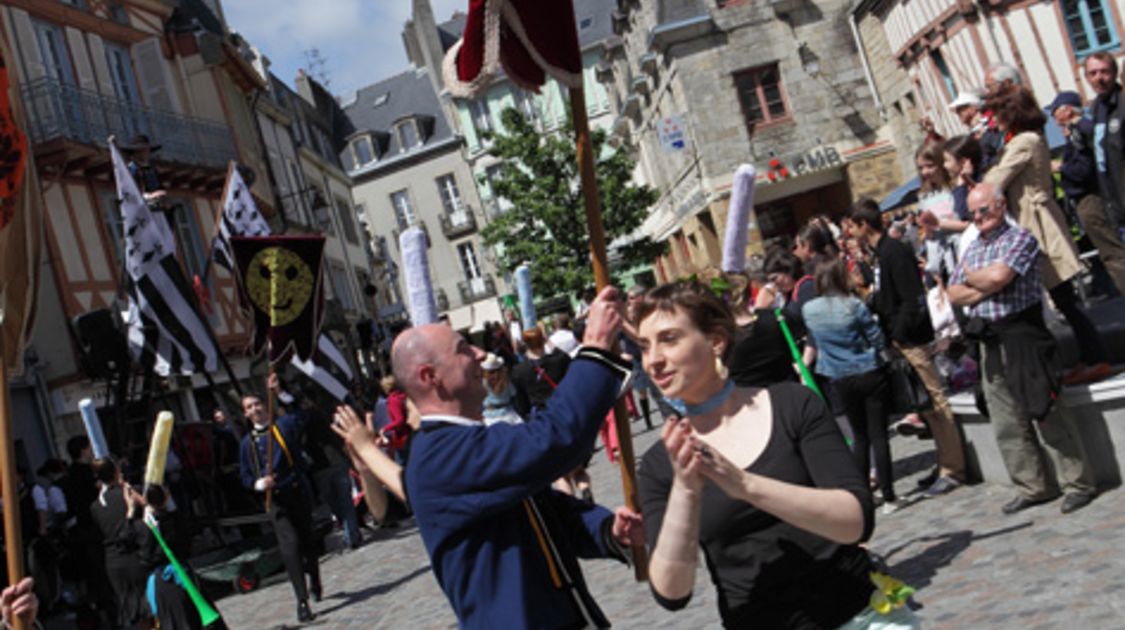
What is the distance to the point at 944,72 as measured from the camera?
25500 millimetres

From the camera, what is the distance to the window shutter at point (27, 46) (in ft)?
68.6

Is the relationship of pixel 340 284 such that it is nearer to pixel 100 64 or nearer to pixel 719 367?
pixel 100 64

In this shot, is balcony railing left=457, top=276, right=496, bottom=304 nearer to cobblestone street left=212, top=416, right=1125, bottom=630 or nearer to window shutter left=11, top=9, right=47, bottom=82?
window shutter left=11, top=9, right=47, bottom=82

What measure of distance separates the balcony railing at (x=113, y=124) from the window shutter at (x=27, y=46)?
1.12ft

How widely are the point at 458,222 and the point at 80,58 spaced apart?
134 feet

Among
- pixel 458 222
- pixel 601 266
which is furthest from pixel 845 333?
pixel 458 222

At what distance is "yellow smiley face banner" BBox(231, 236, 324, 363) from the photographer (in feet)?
37.3

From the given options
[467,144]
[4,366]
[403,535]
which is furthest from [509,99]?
[4,366]

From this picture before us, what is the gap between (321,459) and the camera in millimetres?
14695

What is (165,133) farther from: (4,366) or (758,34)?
(4,366)

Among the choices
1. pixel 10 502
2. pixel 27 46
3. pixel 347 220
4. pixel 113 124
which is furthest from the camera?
pixel 347 220

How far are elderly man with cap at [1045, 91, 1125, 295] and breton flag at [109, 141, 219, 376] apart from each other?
908 centimetres

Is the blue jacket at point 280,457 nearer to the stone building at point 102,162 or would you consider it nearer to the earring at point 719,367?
the stone building at point 102,162

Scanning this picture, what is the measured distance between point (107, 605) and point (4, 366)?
384 inches
